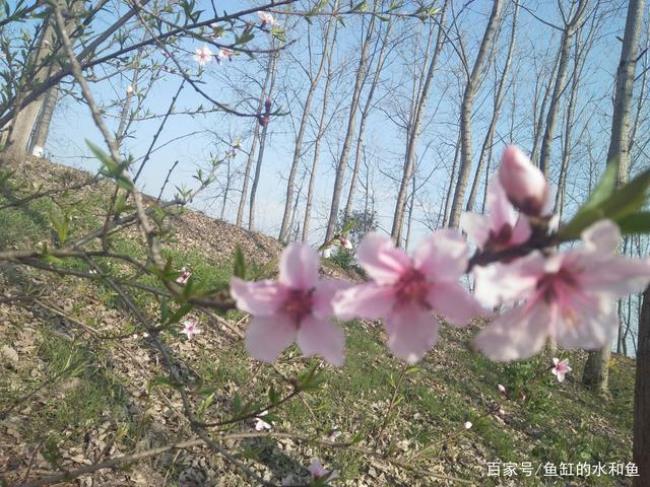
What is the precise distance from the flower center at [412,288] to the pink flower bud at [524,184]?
0.54ft

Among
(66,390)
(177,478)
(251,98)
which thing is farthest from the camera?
(251,98)

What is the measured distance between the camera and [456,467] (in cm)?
416

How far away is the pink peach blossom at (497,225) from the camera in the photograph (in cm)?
61

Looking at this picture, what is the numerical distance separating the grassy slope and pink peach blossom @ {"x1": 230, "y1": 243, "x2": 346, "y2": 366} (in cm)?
76

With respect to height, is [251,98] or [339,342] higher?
[251,98]

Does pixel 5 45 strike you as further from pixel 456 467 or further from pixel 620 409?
pixel 620 409

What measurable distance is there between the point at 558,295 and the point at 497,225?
0.12 m

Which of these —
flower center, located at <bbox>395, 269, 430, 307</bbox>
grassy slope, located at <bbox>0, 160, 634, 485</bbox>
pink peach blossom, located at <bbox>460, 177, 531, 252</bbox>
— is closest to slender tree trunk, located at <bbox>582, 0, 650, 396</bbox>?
grassy slope, located at <bbox>0, 160, 634, 485</bbox>

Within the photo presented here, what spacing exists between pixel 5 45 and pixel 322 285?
7.24 feet

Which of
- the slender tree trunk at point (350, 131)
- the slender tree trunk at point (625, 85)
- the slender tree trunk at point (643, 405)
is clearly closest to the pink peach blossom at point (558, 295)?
the slender tree trunk at point (643, 405)

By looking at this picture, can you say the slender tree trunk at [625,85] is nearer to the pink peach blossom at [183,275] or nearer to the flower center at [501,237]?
the pink peach blossom at [183,275]

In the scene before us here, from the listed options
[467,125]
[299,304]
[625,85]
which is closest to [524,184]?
[299,304]

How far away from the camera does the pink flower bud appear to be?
1.94 ft

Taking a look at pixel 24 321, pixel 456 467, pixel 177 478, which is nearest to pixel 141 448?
pixel 177 478
